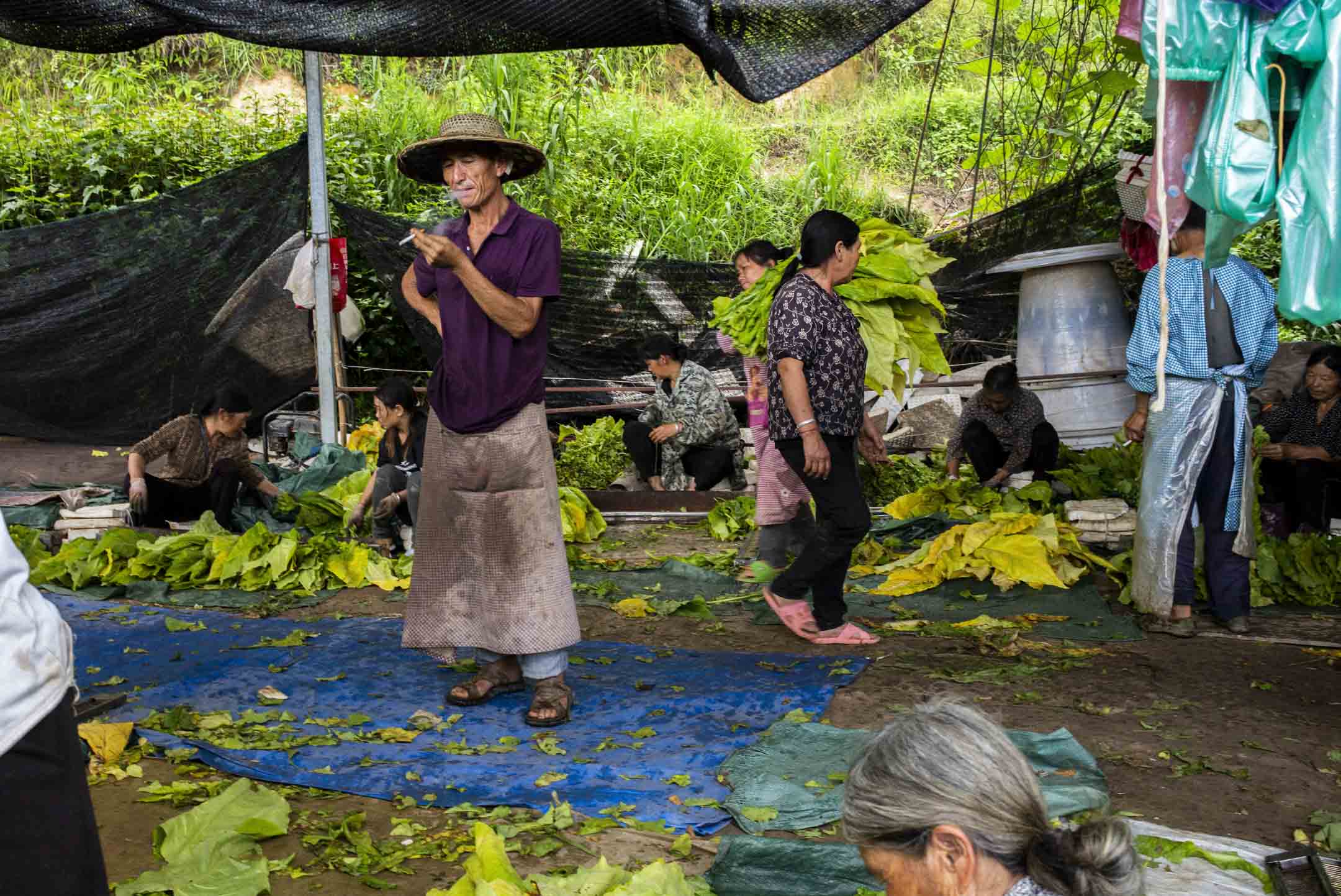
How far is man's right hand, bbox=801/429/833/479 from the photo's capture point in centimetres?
487

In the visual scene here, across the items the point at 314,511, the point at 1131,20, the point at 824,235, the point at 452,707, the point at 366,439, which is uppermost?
the point at 1131,20

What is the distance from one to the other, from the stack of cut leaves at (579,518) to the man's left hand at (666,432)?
3.15 feet

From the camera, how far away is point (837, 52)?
11.6 feet

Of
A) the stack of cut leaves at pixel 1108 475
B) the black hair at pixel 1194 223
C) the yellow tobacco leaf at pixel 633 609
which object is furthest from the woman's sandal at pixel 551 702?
the stack of cut leaves at pixel 1108 475

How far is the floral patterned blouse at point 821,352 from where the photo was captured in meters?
4.94

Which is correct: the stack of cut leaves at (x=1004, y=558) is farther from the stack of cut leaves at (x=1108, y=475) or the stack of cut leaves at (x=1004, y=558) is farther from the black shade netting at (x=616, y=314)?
the black shade netting at (x=616, y=314)

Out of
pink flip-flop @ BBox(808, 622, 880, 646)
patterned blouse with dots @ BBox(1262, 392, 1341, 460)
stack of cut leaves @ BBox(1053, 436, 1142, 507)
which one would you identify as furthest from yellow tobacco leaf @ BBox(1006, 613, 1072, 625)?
patterned blouse with dots @ BBox(1262, 392, 1341, 460)

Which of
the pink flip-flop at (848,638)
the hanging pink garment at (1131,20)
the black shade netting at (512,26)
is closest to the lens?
the hanging pink garment at (1131,20)

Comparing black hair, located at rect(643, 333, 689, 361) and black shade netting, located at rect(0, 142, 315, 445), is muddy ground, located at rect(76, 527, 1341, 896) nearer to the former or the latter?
black hair, located at rect(643, 333, 689, 361)

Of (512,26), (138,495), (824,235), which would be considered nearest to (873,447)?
(824,235)

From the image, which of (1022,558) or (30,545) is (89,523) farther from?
(1022,558)

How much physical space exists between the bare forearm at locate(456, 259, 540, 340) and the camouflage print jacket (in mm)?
4789

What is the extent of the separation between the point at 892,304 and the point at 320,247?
4.83 m

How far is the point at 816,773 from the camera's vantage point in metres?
3.55
